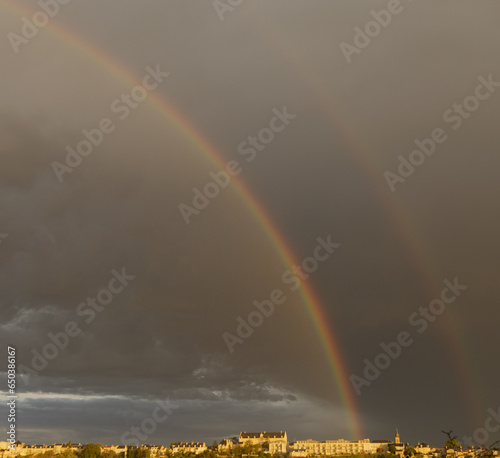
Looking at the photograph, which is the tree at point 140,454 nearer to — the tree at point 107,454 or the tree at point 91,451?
the tree at point 107,454

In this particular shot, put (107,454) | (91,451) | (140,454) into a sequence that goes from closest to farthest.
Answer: (91,451)
(107,454)
(140,454)

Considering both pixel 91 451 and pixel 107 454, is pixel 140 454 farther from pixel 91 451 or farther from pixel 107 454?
pixel 91 451

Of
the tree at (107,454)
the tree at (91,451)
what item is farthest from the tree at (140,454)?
the tree at (91,451)

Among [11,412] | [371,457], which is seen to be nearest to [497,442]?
[371,457]

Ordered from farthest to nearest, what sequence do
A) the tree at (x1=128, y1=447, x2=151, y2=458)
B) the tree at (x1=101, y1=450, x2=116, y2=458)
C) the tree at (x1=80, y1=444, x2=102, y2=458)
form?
the tree at (x1=128, y1=447, x2=151, y2=458) < the tree at (x1=101, y1=450, x2=116, y2=458) < the tree at (x1=80, y1=444, x2=102, y2=458)

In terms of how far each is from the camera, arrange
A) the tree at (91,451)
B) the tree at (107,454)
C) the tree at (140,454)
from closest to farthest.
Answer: the tree at (91,451)
the tree at (107,454)
the tree at (140,454)

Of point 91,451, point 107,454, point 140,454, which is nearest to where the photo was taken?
point 91,451

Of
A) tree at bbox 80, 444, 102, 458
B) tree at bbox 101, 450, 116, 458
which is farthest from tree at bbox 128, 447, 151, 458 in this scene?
tree at bbox 80, 444, 102, 458

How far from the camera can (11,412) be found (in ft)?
209

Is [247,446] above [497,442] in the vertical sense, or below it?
below

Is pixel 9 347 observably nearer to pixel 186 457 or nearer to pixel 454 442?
pixel 186 457

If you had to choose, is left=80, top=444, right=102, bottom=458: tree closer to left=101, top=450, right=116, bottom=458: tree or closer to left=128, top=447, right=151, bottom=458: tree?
left=101, top=450, right=116, bottom=458: tree

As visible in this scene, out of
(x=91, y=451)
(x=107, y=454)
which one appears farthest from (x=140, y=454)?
(x=91, y=451)

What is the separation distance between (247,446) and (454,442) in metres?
68.4
